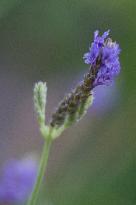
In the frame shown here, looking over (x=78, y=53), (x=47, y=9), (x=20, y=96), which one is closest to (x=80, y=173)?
(x=20, y=96)

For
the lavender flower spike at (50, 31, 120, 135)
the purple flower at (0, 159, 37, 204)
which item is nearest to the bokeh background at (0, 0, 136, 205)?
the purple flower at (0, 159, 37, 204)

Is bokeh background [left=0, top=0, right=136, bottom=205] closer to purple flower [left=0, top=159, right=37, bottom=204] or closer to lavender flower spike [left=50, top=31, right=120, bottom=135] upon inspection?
purple flower [left=0, top=159, right=37, bottom=204]

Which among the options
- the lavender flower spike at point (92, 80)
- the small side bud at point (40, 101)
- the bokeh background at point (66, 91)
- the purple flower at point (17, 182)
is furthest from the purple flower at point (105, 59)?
the bokeh background at point (66, 91)

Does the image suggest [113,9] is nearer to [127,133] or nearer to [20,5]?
[20,5]

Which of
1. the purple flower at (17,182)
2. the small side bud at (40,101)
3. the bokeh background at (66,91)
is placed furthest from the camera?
the bokeh background at (66,91)

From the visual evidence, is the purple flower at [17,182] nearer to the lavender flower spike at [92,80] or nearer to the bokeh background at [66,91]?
the bokeh background at [66,91]
